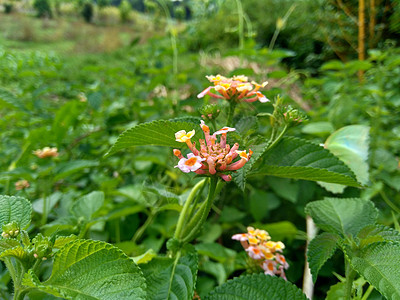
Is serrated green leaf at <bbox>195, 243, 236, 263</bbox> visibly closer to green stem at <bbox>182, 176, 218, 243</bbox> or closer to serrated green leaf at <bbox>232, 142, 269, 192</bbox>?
green stem at <bbox>182, 176, 218, 243</bbox>

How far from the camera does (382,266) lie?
0.98 feet

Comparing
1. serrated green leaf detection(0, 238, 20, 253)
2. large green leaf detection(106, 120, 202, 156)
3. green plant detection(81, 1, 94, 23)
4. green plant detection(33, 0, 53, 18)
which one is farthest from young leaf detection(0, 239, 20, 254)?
green plant detection(81, 1, 94, 23)

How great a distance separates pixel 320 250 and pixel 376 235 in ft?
0.19

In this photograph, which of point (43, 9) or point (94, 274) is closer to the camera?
point (94, 274)

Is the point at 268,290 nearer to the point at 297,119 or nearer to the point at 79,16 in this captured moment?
the point at 297,119

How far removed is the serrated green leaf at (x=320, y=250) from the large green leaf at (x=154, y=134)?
0.18 meters

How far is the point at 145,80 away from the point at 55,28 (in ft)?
23.2

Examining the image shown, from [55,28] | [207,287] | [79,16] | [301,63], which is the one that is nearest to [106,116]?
[207,287]

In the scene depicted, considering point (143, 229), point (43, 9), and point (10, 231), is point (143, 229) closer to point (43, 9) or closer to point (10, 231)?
point (10, 231)

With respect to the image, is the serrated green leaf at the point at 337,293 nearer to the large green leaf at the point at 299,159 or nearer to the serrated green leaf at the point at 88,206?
the large green leaf at the point at 299,159

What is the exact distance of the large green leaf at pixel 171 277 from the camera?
Result: 35 centimetres

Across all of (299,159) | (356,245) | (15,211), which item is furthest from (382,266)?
(15,211)

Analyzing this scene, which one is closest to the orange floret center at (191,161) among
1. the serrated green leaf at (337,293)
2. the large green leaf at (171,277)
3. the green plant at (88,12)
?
the large green leaf at (171,277)

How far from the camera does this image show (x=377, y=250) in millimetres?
310
